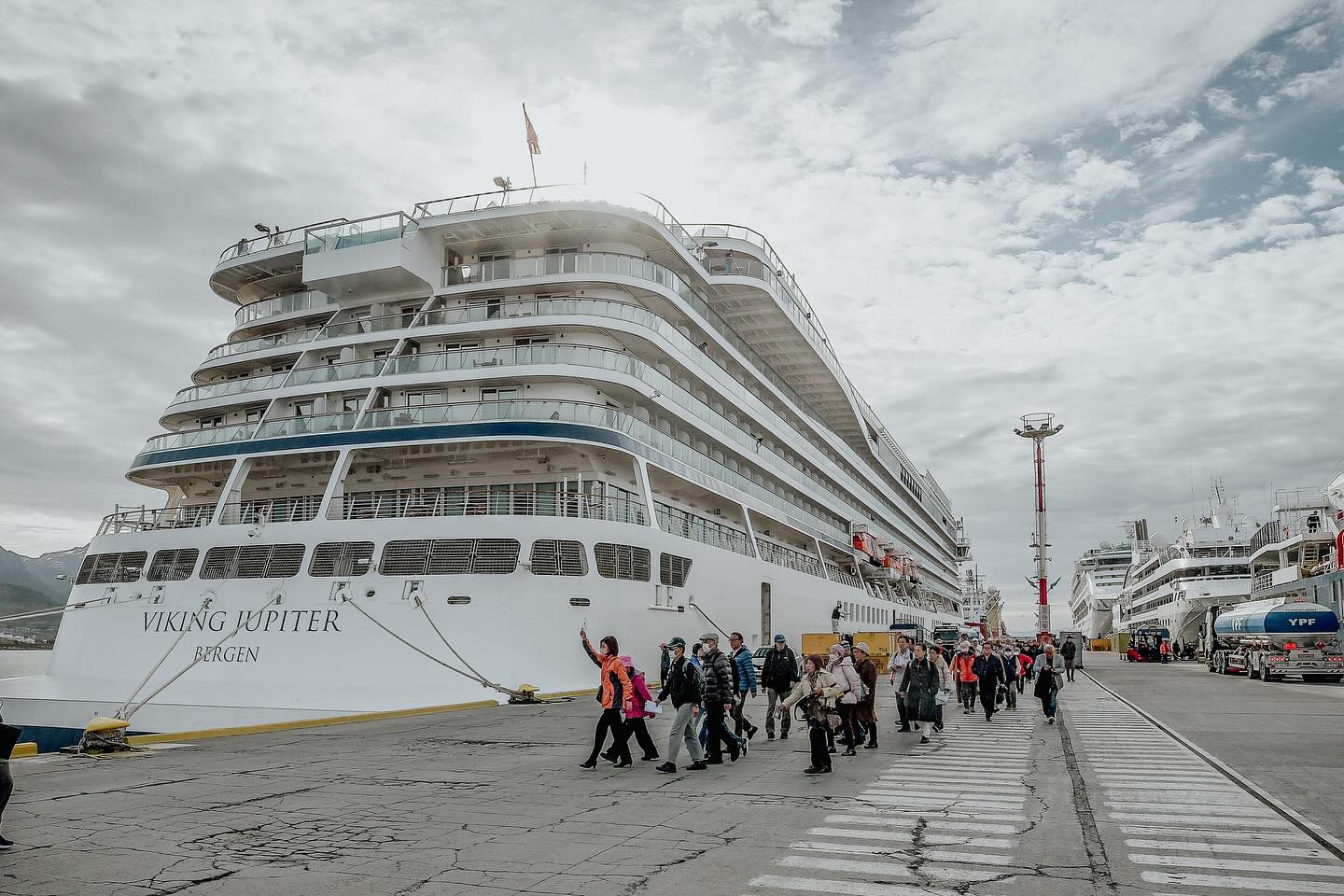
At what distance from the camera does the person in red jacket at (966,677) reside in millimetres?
20500

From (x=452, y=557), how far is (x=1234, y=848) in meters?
15.3

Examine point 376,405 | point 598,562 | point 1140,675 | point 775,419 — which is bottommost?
point 1140,675

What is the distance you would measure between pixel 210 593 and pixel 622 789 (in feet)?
45.2

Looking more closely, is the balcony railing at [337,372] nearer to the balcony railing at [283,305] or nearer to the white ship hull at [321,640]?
the balcony railing at [283,305]

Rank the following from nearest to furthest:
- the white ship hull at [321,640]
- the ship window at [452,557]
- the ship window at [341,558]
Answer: the white ship hull at [321,640] → the ship window at [452,557] → the ship window at [341,558]

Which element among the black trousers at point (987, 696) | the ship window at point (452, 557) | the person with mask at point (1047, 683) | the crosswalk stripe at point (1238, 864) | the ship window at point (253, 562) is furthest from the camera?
the ship window at point (253, 562)

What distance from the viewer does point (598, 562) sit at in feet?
69.3

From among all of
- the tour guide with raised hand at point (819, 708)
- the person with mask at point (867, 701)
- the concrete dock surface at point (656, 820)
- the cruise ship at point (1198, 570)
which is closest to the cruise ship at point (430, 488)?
the concrete dock surface at point (656, 820)

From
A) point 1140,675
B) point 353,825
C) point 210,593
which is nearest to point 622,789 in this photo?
point 353,825

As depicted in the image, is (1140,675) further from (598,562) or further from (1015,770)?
(1015,770)

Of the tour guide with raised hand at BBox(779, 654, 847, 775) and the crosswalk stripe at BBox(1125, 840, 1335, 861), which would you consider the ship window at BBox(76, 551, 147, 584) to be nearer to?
the tour guide with raised hand at BBox(779, 654, 847, 775)

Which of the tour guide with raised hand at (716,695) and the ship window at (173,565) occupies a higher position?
the ship window at (173,565)

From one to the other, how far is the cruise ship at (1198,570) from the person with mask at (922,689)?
60534mm

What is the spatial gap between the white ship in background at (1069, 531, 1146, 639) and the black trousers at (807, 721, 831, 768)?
126079 mm
